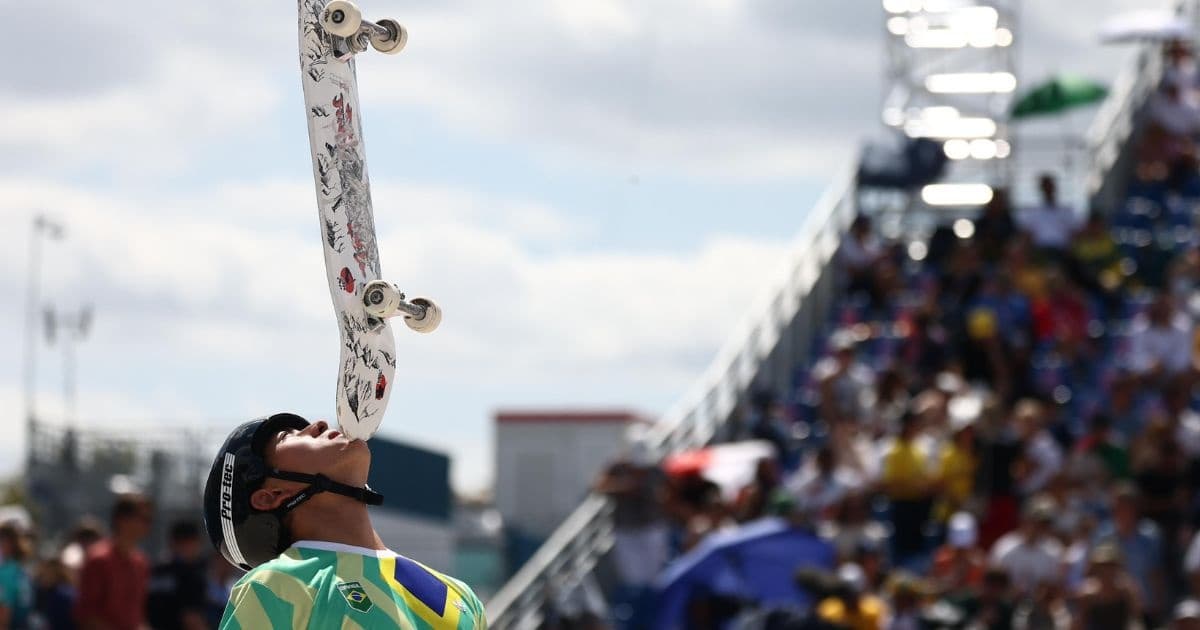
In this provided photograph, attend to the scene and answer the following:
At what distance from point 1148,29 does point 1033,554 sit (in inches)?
356

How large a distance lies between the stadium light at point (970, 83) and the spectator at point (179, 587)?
12.4m

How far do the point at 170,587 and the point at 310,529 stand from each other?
Result: 6.14m

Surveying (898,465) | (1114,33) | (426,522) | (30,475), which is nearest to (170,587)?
(898,465)

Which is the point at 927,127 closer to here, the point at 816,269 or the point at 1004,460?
the point at 816,269

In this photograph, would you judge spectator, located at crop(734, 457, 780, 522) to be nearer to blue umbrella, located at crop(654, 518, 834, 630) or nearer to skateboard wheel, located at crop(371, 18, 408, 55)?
blue umbrella, located at crop(654, 518, 834, 630)

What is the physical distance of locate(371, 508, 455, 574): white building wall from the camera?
20.3 m

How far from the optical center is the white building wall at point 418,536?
20328mm

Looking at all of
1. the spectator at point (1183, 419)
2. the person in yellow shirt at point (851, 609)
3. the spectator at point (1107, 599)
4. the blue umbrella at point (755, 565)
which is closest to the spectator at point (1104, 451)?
→ the spectator at point (1183, 419)

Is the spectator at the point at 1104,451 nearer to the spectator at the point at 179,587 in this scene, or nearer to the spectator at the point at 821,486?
the spectator at the point at 821,486

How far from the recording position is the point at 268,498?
3717 millimetres

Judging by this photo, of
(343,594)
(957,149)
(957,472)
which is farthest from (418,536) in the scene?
(343,594)

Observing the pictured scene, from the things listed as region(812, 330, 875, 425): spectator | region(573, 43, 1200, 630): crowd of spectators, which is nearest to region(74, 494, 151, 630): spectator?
region(573, 43, 1200, 630): crowd of spectators

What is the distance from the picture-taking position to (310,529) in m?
3.70

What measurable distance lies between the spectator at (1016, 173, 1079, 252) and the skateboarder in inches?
511
